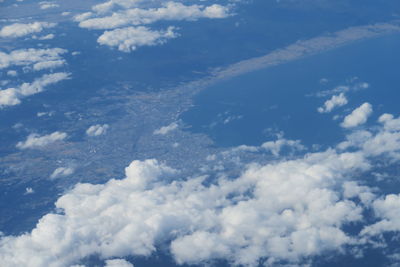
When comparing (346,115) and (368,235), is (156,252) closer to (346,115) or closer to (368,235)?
(368,235)

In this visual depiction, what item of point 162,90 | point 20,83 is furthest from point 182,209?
point 20,83

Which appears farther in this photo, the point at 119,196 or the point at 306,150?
the point at 306,150

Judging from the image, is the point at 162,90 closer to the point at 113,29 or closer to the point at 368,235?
the point at 113,29

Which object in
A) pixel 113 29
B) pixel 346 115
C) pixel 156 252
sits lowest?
pixel 156 252

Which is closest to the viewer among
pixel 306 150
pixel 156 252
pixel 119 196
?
pixel 156 252

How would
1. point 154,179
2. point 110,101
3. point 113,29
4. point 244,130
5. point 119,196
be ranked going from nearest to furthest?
point 119,196 < point 154,179 < point 244,130 < point 110,101 < point 113,29

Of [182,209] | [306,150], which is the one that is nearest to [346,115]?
[306,150]

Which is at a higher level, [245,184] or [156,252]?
[245,184]
